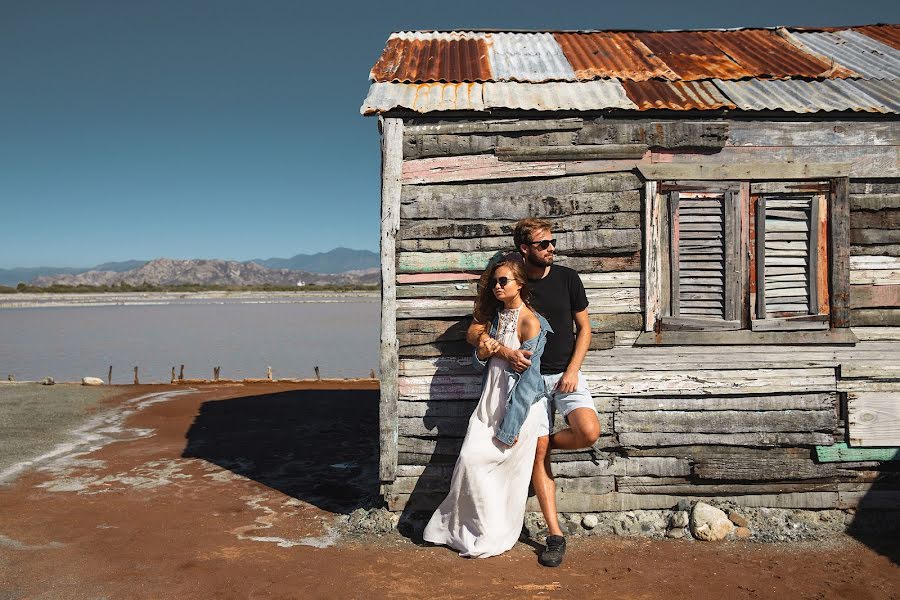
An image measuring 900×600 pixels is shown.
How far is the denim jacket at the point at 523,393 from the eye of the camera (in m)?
4.43

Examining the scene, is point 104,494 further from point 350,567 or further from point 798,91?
point 798,91

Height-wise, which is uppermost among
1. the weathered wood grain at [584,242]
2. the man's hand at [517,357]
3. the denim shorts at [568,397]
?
the weathered wood grain at [584,242]

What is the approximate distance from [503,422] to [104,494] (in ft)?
A: 14.5

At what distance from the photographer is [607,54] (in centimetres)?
692

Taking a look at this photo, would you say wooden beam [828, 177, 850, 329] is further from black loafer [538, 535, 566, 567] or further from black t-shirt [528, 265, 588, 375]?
black loafer [538, 535, 566, 567]

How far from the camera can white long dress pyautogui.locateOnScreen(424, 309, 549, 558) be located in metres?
4.55

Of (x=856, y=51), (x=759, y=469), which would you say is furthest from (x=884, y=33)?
(x=759, y=469)

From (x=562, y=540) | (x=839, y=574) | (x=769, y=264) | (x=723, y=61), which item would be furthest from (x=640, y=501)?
(x=723, y=61)

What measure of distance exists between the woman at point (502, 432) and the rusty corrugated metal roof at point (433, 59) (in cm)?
240

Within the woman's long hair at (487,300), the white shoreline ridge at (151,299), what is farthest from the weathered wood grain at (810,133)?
the white shoreline ridge at (151,299)

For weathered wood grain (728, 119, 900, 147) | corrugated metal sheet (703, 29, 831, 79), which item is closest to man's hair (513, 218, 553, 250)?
weathered wood grain (728, 119, 900, 147)

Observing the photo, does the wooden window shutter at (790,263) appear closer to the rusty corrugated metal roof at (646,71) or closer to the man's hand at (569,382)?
the rusty corrugated metal roof at (646,71)

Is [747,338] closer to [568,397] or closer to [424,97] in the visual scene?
[568,397]

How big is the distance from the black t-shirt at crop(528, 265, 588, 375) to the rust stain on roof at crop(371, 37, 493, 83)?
2.36m
